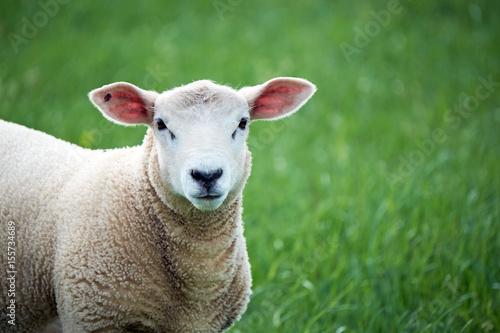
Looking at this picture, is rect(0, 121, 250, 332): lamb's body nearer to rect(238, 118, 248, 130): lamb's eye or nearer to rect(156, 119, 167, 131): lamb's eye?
rect(156, 119, 167, 131): lamb's eye

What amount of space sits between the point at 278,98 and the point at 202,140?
0.73 metres

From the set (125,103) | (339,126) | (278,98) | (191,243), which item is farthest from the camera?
(339,126)

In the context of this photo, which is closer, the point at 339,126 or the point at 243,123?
the point at 243,123

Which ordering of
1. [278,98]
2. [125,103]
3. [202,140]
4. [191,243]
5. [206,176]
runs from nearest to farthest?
[206,176] → [202,140] → [191,243] → [125,103] → [278,98]

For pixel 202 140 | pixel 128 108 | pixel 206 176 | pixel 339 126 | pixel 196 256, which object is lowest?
pixel 339 126

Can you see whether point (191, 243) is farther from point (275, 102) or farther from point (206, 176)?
point (275, 102)

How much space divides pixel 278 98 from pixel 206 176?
900mm

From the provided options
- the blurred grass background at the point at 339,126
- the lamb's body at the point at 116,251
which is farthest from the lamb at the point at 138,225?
the blurred grass background at the point at 339,126

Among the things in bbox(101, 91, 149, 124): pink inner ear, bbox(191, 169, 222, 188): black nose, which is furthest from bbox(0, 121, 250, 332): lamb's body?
bbox(191, 169, 222, 188): black nose

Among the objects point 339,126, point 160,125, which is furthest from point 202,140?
point 339,126

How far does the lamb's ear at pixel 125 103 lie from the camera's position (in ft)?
9.78

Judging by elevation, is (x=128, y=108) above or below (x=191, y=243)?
above

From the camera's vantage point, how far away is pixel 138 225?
2959mm

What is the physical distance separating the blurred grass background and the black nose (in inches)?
60.6
